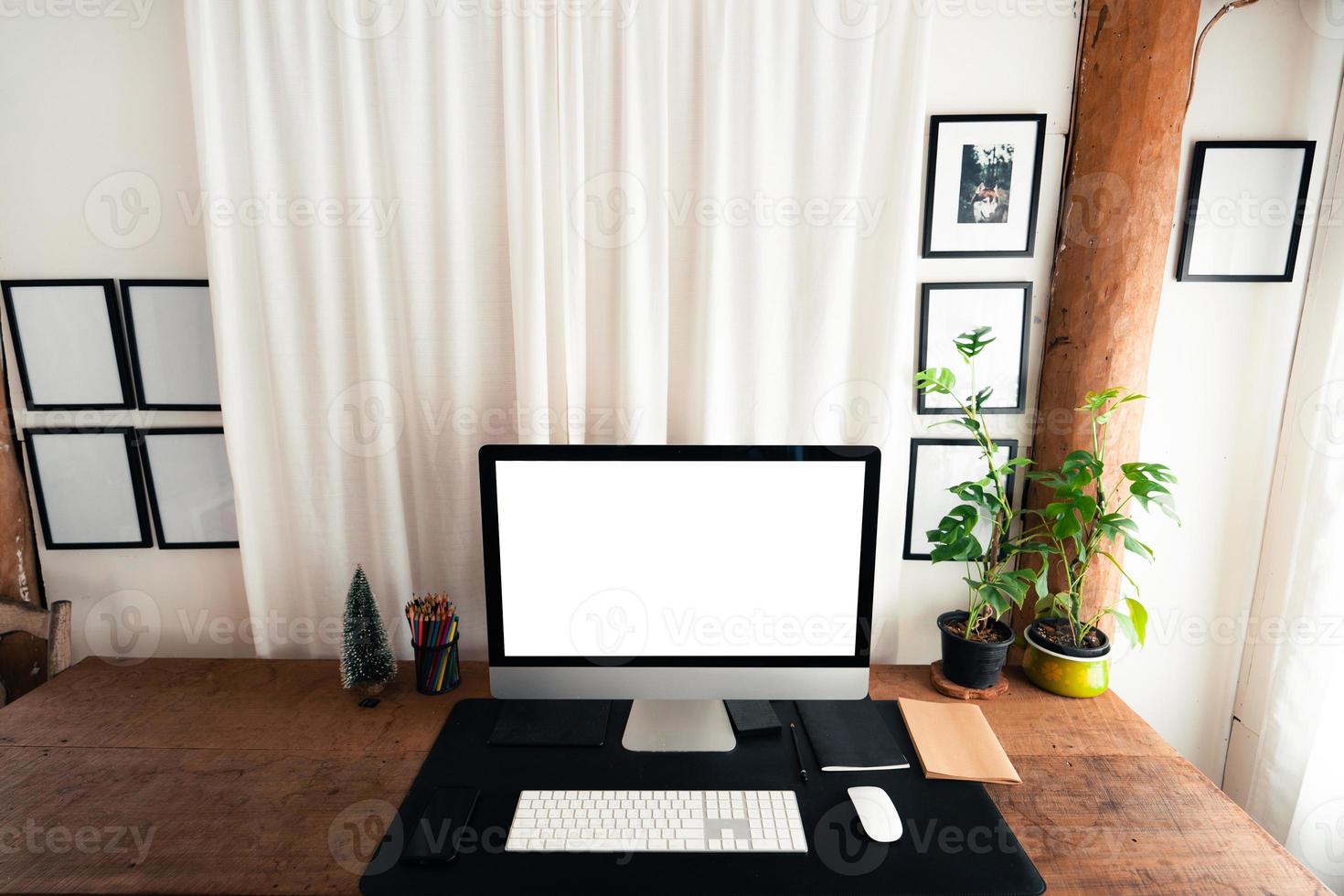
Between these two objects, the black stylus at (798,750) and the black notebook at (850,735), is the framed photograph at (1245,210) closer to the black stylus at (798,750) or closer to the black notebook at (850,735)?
the black notebook at (850,735)

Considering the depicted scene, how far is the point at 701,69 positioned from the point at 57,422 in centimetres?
158

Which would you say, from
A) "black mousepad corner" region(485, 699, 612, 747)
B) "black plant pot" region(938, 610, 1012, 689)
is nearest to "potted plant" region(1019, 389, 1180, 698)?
"black plant pot" region(938, 610, 1012, 689)

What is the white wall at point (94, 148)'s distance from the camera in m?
1.35

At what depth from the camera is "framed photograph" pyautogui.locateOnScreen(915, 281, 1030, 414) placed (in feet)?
4.63

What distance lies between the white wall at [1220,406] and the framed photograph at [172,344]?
6.80ft

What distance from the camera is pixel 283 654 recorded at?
149 cm

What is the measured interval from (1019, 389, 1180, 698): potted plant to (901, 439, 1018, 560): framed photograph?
11 centimetres

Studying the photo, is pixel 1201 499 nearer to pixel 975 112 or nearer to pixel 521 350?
pixel 975 112

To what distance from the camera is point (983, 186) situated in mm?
1378

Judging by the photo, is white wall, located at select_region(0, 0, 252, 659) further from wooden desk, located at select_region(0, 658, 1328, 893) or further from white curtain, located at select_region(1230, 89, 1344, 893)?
white curtain, located at select_region(1230, 89, 1344, 893)

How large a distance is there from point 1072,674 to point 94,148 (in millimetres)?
2255

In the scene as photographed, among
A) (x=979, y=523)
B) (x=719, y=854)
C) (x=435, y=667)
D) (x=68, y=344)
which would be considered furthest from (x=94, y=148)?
(x=979, y=523)

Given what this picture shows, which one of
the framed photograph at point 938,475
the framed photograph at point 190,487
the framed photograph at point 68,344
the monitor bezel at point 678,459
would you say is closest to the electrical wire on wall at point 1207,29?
the framed photograph at point 938,475

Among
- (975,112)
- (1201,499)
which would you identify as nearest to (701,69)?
(975,112)
